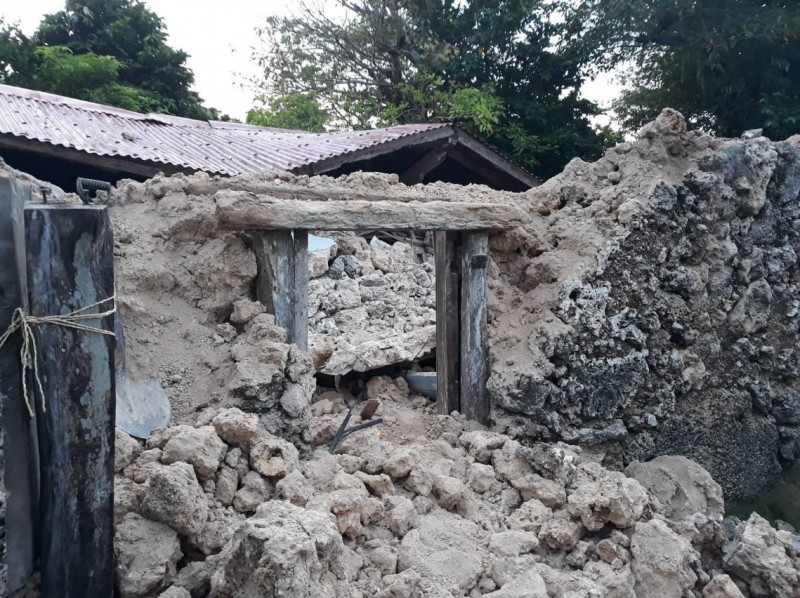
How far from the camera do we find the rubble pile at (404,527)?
2.59 metres

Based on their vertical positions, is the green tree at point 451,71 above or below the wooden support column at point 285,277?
above

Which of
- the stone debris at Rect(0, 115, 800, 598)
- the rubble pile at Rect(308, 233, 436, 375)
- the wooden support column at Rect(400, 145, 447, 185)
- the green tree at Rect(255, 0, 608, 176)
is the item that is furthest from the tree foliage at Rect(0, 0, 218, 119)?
the stone debris at Rect(0, 115, 800, 598)

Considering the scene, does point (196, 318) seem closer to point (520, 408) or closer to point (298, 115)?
point (520, 408)

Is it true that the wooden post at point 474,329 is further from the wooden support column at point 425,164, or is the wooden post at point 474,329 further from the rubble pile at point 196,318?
the wooden support column at point 425,164

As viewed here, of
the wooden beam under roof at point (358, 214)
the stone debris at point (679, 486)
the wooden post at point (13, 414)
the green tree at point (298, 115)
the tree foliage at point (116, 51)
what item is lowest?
the stone debris at point (679, 486)

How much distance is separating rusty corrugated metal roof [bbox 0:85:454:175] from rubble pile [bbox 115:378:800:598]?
4250 millimetres

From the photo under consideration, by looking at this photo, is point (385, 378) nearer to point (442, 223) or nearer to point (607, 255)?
point (442, 223)

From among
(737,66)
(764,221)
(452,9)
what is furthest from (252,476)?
(452,9)

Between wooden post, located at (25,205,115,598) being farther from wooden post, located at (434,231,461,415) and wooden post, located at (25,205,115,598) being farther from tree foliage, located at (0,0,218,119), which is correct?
tree foliage, located at (0,0,218,119)

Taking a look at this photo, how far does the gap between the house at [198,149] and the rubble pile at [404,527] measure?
4233 millimetres

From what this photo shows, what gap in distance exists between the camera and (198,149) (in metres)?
7.94

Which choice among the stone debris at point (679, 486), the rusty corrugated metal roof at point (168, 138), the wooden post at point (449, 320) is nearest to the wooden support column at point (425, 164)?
the rusty corrugated metal roof at point (168, 138)

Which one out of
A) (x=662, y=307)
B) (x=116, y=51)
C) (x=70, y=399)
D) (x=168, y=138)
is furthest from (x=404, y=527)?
(x=116, y=51)

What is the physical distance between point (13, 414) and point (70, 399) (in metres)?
0.18
